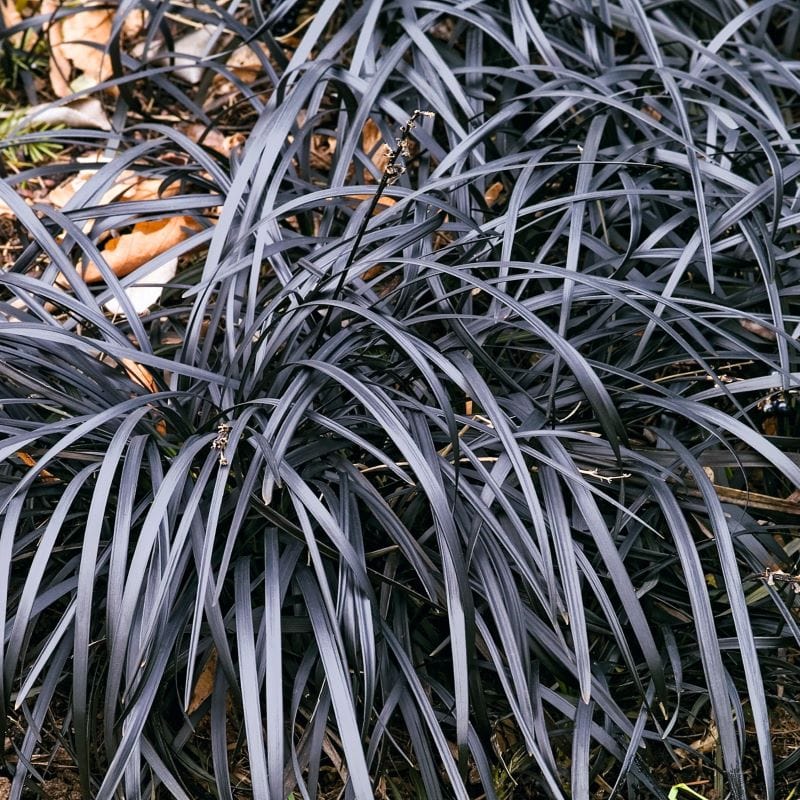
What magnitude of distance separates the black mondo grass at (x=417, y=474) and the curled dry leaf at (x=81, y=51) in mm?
760

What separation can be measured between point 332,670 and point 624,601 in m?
0.47

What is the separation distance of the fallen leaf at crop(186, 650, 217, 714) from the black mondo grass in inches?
0.5

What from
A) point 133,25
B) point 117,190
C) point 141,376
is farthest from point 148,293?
point 133,25

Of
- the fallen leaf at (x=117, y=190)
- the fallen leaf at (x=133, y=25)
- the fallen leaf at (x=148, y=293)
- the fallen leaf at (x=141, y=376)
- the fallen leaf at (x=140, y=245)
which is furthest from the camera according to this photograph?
the fallen leaf at (x=133, y=25)

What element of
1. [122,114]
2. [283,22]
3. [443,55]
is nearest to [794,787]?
[443,55]

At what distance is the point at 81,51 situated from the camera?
110 inches

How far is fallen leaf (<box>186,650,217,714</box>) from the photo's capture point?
1713 mm

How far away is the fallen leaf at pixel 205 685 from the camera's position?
171 cm

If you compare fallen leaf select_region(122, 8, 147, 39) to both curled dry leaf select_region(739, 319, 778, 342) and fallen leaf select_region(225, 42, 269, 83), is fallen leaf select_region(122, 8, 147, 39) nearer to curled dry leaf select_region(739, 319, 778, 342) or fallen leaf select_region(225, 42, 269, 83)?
fallen leaf select_region(225, 42, 269, 83)

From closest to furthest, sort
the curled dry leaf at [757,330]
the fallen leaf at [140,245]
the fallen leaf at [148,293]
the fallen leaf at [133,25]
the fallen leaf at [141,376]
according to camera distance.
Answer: the fallen leaf at [141,376] → the curled dry leaf at [757,330] → the fallen leaf at [148,293] → the fallen leaf at [140,245] → the fallen leaf at [133,25]

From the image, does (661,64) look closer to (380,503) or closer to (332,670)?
(380,503)

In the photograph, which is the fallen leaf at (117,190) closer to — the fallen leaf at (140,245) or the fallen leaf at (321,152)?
the fallen leaf at (140,245)

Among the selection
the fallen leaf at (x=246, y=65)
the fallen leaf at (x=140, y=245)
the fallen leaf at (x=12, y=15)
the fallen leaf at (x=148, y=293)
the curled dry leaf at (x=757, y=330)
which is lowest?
the curled dry leaf at (x=757, y=330)

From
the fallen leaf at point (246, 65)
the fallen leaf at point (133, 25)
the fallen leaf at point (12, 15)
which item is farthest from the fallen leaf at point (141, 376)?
the fallen leaf at point (12, 15)
